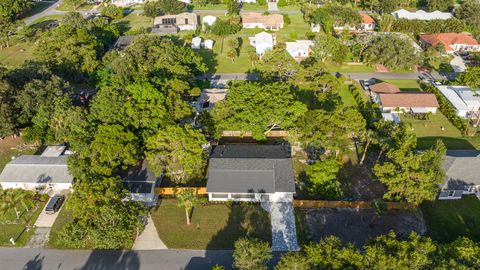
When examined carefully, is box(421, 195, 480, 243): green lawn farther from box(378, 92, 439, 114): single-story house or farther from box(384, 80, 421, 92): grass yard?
box(384, 80, 421, 92): grass yard

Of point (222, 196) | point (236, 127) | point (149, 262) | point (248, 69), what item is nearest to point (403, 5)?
point (248, 69)

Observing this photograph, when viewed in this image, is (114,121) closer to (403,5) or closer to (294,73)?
(294,73)

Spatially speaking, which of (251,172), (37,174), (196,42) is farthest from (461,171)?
(196,42)

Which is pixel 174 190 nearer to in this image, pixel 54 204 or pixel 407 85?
pixel 54 204

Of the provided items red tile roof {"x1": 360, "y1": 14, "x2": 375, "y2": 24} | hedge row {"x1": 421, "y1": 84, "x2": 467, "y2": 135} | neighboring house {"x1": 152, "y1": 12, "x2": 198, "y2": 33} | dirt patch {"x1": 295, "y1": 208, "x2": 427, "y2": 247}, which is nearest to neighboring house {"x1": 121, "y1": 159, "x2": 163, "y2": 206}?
dirt patch {"x1": 295, "y1": 208, "x2": 427, "y2": 247}

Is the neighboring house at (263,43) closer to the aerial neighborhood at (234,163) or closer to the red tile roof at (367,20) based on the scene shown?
the aerial neighborhood at (234,163)
